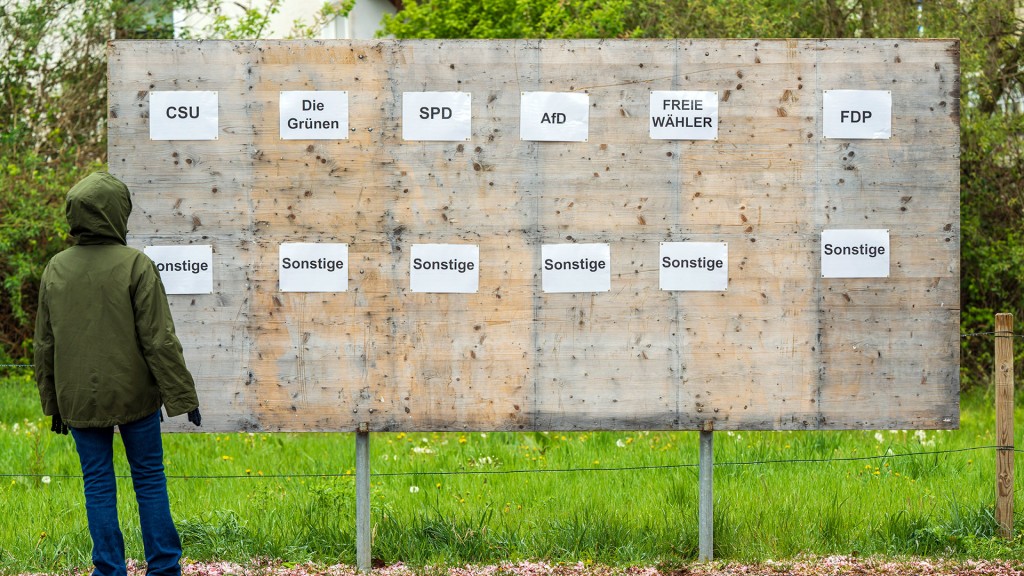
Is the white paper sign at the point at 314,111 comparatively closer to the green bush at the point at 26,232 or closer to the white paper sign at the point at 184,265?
the white paper sign at the point at 184,265

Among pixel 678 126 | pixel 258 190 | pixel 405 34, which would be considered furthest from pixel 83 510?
pixel 405 34

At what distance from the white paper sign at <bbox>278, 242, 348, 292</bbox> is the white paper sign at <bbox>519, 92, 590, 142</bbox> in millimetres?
1212

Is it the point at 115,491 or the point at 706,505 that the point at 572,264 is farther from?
the point at 115,491

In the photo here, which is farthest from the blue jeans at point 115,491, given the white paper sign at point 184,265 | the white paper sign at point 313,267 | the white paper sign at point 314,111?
A: the white paper sign at point 314,111

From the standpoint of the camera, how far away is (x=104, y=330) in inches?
185

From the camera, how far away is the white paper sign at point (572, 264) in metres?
5.80

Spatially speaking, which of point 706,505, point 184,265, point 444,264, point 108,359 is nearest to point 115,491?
point 108,359

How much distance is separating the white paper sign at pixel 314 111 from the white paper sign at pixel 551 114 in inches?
39.0

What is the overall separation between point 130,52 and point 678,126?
304 cm

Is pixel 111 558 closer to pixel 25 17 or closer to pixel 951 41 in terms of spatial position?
pixel 951 41

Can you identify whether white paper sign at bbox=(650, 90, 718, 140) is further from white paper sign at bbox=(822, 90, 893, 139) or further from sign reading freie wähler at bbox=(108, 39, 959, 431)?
white paper sign at bbox=(822, 90, 893, 139)

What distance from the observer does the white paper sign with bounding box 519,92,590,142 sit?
5.79 m

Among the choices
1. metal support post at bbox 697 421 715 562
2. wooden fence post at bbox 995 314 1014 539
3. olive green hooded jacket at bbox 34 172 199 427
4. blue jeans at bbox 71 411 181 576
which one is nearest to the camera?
olive green hooded jacket at bbox 34 172 199 427

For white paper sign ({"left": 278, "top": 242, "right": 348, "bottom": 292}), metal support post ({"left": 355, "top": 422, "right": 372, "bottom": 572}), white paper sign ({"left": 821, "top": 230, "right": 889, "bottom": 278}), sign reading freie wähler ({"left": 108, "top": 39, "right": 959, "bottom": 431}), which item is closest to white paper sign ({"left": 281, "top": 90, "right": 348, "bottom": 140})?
sign reading freie wähler ({"left": 108, "top": 39, "right": 959, "bottom": 431})
